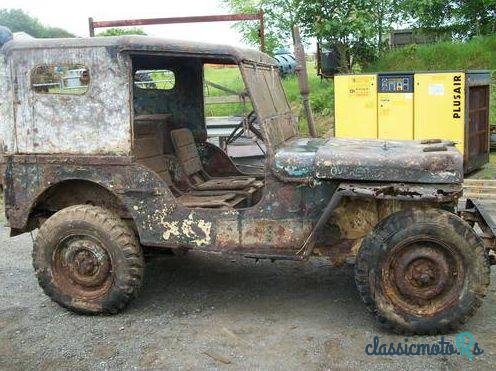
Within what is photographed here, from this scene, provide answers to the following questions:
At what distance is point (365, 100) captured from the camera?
1071 centimetres

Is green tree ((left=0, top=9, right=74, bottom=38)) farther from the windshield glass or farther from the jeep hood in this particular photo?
the jeep hood

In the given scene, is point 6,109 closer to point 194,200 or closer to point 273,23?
point 194,200

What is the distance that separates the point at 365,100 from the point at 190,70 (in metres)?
5.22

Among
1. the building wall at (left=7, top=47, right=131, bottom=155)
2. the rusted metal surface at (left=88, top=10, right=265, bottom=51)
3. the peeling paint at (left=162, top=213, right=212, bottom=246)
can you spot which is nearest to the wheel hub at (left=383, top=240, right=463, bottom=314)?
the peeling paint at (left=162, top=213, right=212, bottom=246)

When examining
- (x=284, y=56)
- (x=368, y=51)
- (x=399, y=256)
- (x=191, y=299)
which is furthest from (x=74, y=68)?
(x=284, y=56)

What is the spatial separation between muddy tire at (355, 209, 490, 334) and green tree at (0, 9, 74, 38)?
159 feet

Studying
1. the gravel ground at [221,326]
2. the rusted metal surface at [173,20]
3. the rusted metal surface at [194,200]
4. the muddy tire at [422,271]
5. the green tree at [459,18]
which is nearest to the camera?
the gravel ground at [221,326]

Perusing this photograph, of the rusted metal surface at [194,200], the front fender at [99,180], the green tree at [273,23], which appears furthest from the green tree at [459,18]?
the front fender at [99,180]

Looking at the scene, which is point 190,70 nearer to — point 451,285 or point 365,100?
point 451,285

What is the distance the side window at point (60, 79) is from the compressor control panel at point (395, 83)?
684 centimetres

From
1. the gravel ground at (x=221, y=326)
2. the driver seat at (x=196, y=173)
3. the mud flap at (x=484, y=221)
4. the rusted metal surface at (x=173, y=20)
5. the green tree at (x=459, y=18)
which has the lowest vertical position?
the gravel ground at (x=221, y=326)

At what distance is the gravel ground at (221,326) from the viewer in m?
4.08

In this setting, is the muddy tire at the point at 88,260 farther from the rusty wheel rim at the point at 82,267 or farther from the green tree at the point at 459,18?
the green tree at the point at 459,18

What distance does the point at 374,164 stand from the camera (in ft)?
14.3
